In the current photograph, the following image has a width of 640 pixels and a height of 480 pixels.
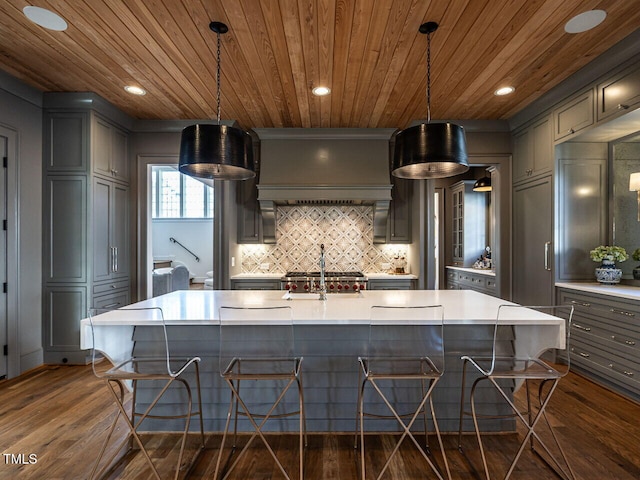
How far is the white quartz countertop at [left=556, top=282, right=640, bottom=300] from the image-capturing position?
2.86 metres

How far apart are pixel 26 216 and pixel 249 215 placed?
229 centimetres

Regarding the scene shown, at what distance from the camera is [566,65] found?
9.86 feet

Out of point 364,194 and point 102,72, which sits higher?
point 102,72

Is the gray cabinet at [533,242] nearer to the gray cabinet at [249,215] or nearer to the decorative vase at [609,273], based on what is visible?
the decorative vase at [609,273]

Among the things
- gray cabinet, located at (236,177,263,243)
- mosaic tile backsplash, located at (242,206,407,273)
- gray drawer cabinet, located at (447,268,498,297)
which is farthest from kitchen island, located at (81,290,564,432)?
mosaic tile backsplash, located at (242,206,407,273)

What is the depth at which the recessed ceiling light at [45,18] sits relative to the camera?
89.2 inches

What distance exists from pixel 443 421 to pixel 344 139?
331 centimetres

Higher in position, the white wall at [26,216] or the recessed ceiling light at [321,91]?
the recessed ceiling light at [321,91]

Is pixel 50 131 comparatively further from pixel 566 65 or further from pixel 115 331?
pixel 566 65

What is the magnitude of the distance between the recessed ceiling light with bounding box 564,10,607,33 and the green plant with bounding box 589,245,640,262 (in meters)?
1.96

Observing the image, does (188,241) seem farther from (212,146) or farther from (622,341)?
(622,341)

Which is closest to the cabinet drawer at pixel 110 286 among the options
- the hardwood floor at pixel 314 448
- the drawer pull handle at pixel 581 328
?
the hardwood floor at pixel 314 448

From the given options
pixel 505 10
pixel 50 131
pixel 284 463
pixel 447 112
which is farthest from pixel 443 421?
pixel 50 131

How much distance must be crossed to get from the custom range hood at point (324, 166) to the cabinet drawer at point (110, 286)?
183 centimetres
